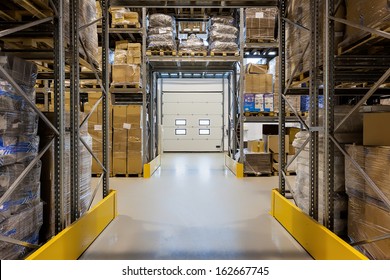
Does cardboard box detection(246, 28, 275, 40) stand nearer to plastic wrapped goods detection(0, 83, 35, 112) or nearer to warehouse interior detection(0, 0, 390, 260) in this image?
warehouse interior detection(0, 0, 390, 260)

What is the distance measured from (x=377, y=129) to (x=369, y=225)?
32.5 inches

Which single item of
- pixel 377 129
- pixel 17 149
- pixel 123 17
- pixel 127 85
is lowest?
pixel 17 149

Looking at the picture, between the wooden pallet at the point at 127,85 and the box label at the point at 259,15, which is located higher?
the box label at the point at 259,15

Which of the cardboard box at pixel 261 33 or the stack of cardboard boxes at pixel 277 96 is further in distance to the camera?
the stack of cardboard boxes at pixel 277 96

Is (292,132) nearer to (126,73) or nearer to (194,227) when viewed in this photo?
(126,73)

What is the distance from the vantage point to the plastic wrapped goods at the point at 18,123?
2.59 m

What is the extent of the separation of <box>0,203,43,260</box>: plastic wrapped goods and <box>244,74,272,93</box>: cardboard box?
646 cm

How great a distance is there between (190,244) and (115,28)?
658 centimetres

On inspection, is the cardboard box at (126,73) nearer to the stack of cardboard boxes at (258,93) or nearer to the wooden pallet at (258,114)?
the stack of cardboard boxes at (258,93)

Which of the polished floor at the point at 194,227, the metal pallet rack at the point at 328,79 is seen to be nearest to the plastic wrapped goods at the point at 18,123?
the polished floor at the point at 194,227

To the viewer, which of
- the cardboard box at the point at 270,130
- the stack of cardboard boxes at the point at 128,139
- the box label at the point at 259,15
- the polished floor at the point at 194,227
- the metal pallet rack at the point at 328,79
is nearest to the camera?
the metal pallet rack at the point at 328,79

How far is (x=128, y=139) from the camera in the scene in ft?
28.0

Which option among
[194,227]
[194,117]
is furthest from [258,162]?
[194,117]

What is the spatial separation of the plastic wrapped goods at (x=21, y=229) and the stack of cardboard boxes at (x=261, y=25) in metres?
6.78
